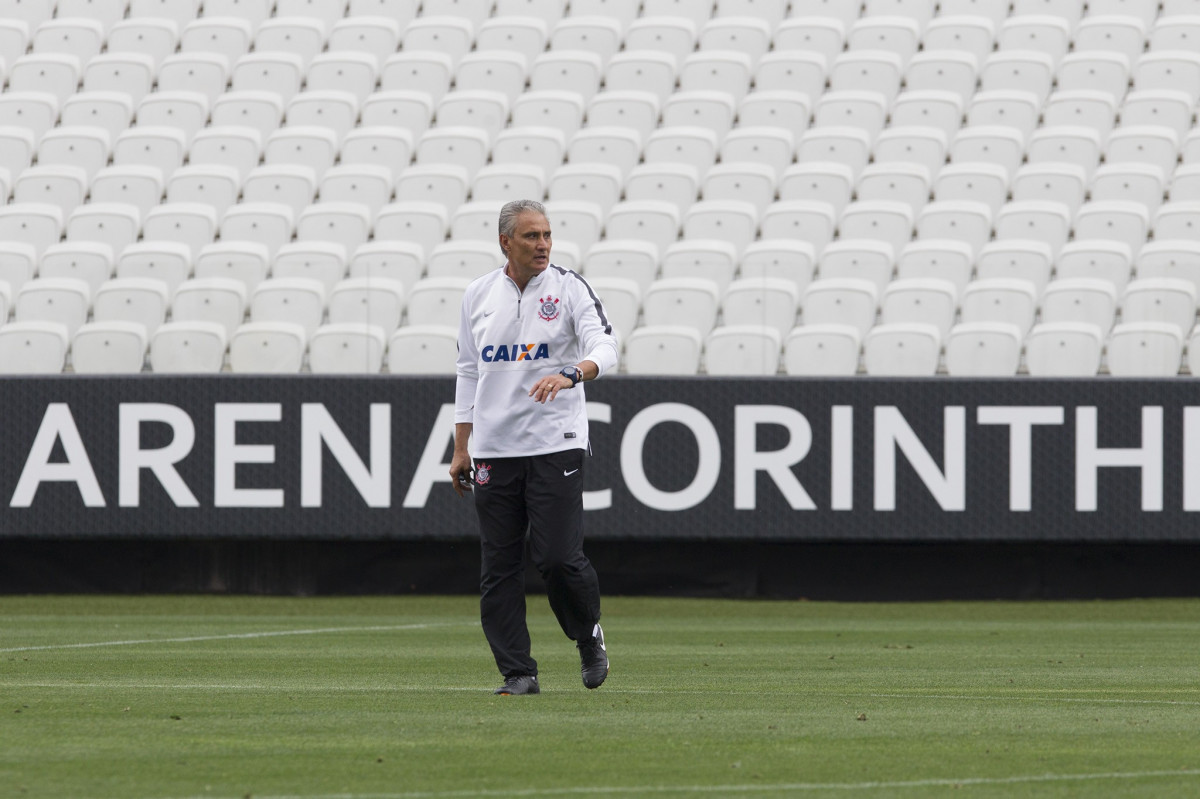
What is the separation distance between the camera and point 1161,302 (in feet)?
37.9

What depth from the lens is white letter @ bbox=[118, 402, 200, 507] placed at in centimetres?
1162

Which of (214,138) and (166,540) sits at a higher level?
(214,138)

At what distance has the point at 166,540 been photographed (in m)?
11.9

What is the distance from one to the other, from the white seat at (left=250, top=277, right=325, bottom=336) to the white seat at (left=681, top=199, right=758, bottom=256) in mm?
3150

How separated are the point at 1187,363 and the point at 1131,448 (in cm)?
73

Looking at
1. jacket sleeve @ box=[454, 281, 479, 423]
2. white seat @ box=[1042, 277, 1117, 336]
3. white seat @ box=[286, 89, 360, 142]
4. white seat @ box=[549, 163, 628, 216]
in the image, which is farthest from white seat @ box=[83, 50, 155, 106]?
jacket sleeve @ box=[454, 281, 479, 423]

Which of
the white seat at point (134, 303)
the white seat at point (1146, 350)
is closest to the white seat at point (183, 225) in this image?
the white seat at point (134, 303)

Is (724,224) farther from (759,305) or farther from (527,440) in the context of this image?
(527,440)

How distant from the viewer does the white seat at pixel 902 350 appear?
11.6m

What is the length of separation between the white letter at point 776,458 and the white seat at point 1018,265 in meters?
1.88

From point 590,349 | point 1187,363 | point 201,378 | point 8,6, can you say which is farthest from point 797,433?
point 8,6

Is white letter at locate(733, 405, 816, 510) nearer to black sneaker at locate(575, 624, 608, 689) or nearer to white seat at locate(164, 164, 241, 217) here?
white seat at locate(164, 164, 241, 217)

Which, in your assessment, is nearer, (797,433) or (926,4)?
(797,433)

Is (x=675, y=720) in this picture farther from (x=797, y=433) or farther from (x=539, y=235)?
(x=797, y=433)
